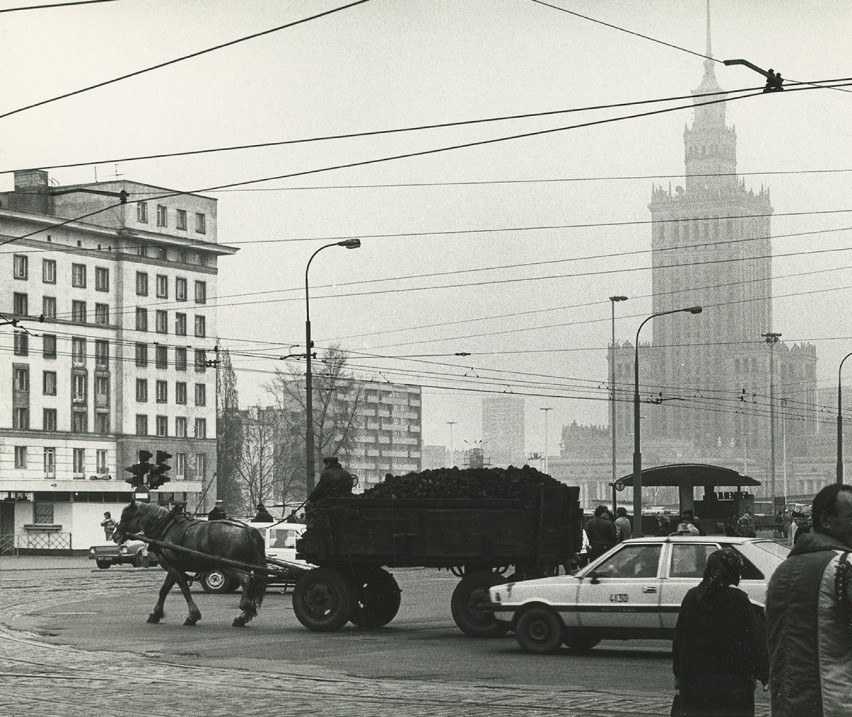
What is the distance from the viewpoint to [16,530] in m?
62.3

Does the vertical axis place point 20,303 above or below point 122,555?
above

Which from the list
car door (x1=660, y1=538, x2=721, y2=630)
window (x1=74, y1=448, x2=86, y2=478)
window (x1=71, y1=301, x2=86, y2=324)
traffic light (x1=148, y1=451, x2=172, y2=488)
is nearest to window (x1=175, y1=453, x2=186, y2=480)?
window (x1=74, y1=448, x2=86, y2=478)

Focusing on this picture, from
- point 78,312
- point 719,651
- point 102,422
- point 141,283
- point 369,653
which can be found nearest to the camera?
point 719,651

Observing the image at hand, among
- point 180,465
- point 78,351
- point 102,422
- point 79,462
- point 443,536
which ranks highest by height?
point 78,351

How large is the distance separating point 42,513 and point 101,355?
37847 mm

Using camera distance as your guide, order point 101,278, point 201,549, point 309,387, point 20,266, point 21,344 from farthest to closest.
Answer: point 101,278 < point 21,344 < point 20,266 < point 309,387 < point 201,549

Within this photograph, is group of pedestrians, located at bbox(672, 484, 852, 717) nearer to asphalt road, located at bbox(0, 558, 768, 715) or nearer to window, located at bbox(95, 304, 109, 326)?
asphalt road, located at bbox(0, 558, 768, 715)

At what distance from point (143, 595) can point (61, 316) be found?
6681 cm

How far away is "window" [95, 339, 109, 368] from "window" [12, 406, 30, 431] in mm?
6662

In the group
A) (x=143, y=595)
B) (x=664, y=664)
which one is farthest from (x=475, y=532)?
(x=143, y=595)

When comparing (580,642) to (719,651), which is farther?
(580,642)

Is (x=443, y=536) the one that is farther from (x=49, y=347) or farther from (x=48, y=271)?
(x=49, y=347)

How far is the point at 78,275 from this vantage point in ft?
316

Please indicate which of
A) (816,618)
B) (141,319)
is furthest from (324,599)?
(141,319)
